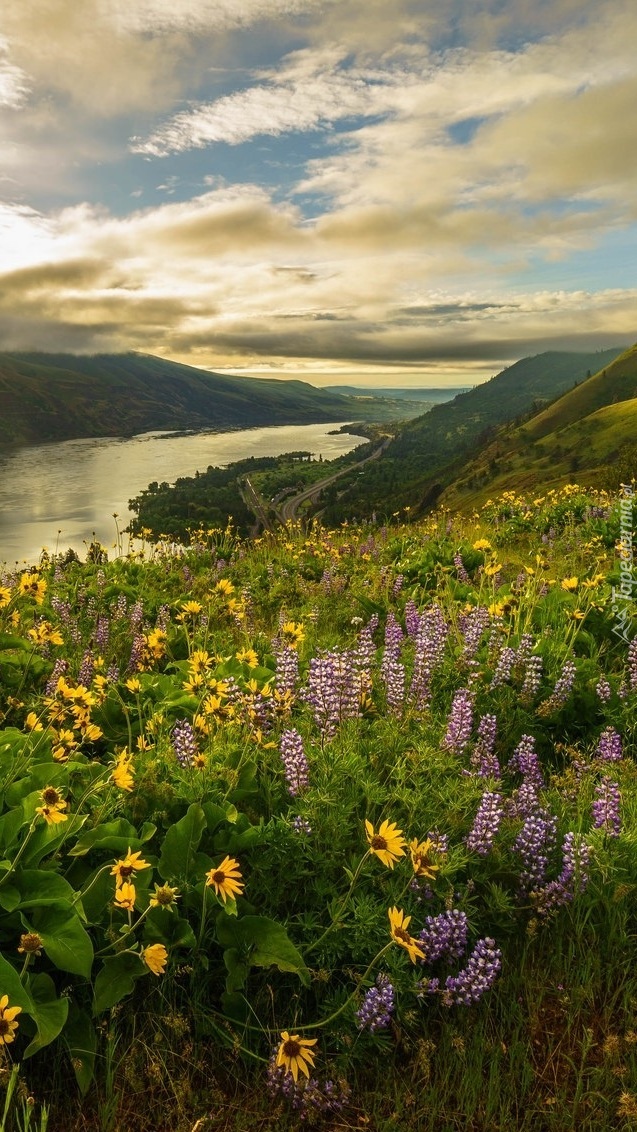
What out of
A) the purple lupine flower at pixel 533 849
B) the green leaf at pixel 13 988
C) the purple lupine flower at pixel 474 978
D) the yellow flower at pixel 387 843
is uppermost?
the yellow flower at pixel 387 843

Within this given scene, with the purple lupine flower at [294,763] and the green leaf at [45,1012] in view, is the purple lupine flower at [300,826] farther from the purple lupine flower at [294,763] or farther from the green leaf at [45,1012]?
the green leaf at [45,1012]

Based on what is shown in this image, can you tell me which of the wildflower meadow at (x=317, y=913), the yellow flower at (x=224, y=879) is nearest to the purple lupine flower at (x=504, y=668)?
the wildflower meadow at (x=317, y=913)

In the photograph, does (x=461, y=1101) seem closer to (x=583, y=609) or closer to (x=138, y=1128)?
(x=138, y=1128)

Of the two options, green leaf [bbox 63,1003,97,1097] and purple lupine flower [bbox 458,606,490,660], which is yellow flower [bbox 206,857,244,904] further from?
purple lupine flower [bbox 458,606,490,660]

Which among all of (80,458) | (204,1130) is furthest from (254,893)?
(80,458)

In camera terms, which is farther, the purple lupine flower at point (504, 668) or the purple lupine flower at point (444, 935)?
the purple lupine flower at point (504, 668)

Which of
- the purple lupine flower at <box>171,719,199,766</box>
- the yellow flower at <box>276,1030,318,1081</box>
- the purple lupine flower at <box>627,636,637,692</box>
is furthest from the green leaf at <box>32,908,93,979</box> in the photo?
the purple lupine flower at <box>627,636,637,692</box>

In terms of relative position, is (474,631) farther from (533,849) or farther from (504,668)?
(533,849)

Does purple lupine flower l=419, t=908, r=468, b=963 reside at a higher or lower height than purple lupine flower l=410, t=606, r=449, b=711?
lower
